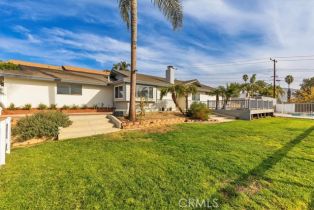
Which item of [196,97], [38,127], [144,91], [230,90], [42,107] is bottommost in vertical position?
[38,127]

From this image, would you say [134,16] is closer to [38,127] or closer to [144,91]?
[144,91]

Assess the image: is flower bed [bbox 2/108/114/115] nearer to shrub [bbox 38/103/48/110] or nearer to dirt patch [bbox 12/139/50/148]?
shrub [bbox 38/103/48/110]

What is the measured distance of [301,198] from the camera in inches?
157

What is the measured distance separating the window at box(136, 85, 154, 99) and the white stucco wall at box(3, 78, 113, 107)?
10.3ft

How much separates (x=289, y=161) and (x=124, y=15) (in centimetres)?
1340

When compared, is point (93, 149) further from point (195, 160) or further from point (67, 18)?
point (67, 18)

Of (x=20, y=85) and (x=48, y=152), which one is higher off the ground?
(x=20, y=85)

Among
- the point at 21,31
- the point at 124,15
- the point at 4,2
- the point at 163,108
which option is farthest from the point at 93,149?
the point at 21,31

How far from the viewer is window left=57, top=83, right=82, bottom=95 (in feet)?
54.1

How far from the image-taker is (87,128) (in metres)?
10.9

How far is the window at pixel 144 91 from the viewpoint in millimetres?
18250

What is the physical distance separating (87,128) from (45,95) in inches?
295

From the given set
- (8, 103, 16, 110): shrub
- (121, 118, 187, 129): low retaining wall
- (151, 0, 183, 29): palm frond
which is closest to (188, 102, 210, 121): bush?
(121, 118, 187, 129): low retaining wall
